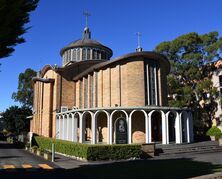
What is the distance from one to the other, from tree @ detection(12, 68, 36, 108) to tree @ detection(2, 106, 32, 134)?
845 cm

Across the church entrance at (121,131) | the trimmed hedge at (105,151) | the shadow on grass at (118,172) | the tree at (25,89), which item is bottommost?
the shadow on grass at (118,172)

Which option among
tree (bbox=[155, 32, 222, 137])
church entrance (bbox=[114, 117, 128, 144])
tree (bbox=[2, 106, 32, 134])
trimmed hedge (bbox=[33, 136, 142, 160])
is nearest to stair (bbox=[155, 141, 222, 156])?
trimmed hedge (bbox=[33, 136, 142, 160])

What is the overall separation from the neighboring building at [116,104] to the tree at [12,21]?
1673cm

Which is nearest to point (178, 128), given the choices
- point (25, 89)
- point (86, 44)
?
point (86, 44)

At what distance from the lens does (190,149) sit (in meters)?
24.1

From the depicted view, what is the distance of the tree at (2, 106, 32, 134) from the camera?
186ft

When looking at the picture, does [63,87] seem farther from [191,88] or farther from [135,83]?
[191,88]

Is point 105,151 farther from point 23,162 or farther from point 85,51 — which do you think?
point 85,51

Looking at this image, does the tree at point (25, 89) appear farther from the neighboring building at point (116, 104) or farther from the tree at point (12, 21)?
the tree at point (12, 21)

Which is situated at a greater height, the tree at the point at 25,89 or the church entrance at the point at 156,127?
the tree at the point at 25,89

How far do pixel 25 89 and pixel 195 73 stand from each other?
43.0 m

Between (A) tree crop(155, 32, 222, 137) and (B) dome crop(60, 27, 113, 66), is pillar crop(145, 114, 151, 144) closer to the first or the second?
(A) tree crop(155, 32, 222, 137)

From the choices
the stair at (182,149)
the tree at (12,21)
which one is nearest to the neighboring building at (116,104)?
the stair at (182,149)

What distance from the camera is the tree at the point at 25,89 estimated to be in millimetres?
66188
